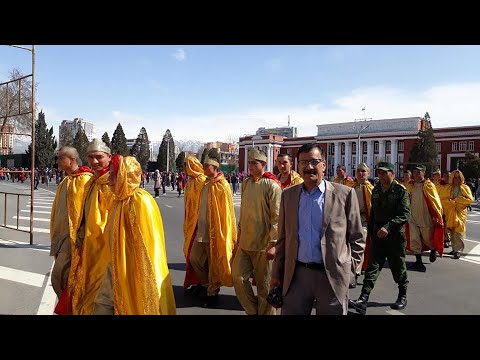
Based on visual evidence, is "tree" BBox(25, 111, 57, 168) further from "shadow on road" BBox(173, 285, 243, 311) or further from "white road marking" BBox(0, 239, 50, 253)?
"shadow on road" BBox(173, 285, 243, 311)

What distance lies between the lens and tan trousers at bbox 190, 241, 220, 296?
5715 mm

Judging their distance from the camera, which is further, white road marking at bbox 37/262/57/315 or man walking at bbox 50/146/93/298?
white road marking at bbox 37/262/57/315

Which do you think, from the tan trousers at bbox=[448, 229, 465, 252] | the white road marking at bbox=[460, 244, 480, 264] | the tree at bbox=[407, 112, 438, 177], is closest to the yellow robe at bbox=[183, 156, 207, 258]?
the white road marking at bbox=[460, 244, 480, 264]

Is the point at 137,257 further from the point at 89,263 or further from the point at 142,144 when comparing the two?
the point at 142,144

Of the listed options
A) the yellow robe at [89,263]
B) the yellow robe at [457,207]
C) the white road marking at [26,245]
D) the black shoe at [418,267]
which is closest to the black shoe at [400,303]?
the black shoe at [418,267]

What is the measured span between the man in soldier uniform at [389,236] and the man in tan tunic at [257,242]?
1.53 meters

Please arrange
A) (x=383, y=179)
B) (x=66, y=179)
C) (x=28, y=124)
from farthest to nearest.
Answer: (x=28, y=124), (x=383, y=179), (x=66, y=179)

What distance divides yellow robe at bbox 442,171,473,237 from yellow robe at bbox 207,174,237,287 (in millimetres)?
6585

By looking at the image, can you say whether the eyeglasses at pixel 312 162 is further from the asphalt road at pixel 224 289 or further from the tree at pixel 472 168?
the tree at pixel 472 168

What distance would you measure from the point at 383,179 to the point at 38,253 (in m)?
6.88
